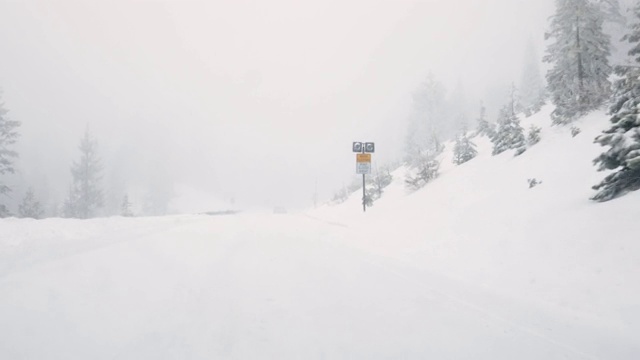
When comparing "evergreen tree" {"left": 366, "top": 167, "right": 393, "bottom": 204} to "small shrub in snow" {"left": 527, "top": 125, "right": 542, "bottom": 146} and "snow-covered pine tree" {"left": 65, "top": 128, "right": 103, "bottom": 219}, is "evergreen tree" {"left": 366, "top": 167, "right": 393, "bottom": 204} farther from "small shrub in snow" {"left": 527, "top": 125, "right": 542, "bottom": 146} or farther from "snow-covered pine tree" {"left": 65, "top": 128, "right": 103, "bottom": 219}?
"snow-covered pine tree" {"left": 65, "top": 128, "right": 103, "bottom": 219}

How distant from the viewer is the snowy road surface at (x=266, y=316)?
9.50ft

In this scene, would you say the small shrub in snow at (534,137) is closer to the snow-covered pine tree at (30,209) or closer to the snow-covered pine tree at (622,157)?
the snow-covered pine tree at (622,157)

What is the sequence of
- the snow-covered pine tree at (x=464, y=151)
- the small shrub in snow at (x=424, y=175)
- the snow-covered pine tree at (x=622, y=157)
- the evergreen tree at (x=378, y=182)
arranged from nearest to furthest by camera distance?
1. the snow-covered pine tree at (x=622, y=157)
2. the small shrub in snow at (x=424, y=175)
3. the snow-covered pine tree at (x=464, y=151)
4. the evergreen tree at (x=378, y=182)

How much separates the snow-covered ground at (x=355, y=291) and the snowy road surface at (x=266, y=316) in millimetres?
22

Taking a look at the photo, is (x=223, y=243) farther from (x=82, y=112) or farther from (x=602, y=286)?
(x=82, y=112)

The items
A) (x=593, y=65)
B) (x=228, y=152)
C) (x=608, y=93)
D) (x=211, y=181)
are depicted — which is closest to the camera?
(x=608, y=93)

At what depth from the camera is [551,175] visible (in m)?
10.2

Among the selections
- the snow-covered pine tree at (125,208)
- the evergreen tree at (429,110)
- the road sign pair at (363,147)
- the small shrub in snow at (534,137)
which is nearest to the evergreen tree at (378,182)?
the road sign pair at (363,147)

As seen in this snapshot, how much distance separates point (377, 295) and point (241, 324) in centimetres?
214

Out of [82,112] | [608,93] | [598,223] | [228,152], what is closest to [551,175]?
[598,223]

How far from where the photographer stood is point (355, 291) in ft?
16.0

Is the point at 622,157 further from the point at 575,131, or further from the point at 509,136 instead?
the point at 509,136

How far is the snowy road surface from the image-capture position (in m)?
2.89

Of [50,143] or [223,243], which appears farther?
[50,143]
